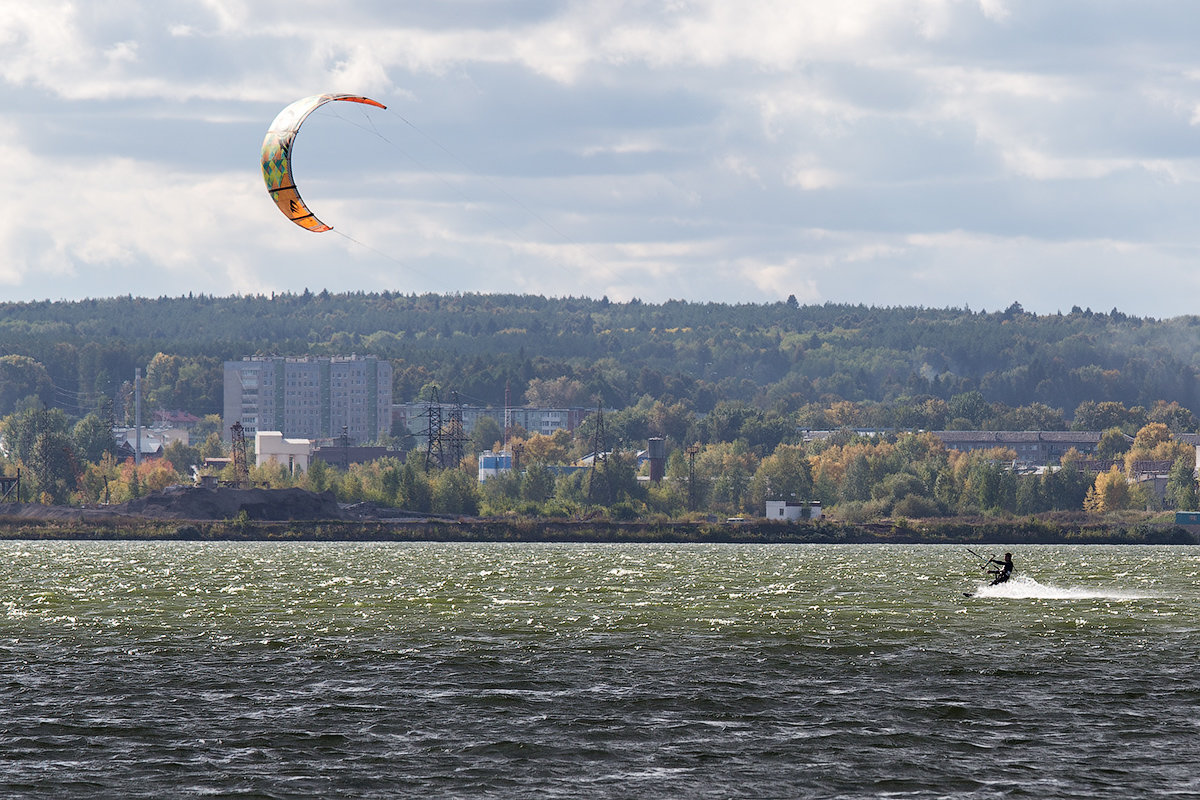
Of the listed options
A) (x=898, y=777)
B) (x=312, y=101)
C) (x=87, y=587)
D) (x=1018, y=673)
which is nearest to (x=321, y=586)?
(x=87, y=587)

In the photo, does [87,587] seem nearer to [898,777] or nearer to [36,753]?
[36,753]

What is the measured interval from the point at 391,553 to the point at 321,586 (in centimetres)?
6974

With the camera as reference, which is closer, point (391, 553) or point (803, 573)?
point (803, 573)

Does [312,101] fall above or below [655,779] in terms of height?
above

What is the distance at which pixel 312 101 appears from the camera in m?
71.1

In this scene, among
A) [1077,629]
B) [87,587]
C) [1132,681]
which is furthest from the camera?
[87,587]

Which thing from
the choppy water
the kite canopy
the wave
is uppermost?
the kite canopy

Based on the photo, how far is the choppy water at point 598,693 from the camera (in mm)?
36438

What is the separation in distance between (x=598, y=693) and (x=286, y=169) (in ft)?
96.3

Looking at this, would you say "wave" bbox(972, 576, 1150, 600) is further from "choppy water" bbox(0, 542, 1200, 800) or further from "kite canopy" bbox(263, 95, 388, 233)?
"kite canopy" bbox(263, 95, 388, 233)

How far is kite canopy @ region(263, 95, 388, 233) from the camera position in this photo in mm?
69375

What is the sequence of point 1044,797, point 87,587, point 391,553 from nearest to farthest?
point 1044,797 → point 87,587 → point 391,553

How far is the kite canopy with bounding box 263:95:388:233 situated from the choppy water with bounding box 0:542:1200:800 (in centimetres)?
1575

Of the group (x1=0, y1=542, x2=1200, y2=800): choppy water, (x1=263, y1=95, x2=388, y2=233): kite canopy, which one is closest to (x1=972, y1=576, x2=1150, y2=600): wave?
(x1=0, y1=542, x2=1200, y2=800): choppy water
